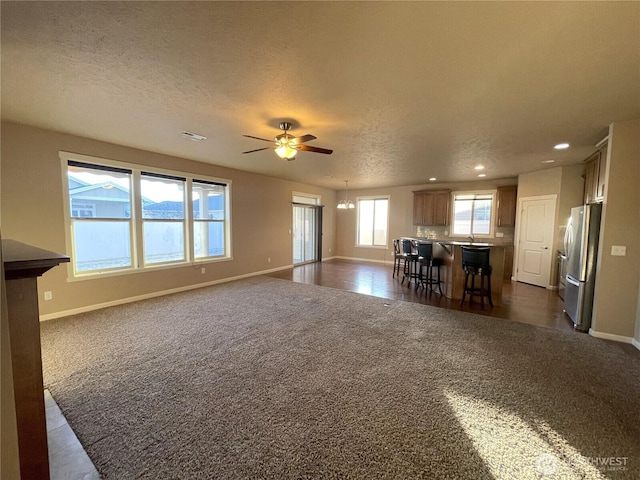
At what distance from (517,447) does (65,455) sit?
2.83 metres

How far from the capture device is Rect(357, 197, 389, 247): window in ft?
30.6

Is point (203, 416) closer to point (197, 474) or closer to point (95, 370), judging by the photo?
point (197, 474)

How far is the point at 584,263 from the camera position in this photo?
3.57m

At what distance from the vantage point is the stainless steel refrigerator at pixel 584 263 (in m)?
3.48

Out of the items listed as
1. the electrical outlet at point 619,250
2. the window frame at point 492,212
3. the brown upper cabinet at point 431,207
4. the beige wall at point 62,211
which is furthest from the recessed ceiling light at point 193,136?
the window frame at point 492,212

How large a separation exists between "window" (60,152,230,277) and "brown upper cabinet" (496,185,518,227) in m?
6.93

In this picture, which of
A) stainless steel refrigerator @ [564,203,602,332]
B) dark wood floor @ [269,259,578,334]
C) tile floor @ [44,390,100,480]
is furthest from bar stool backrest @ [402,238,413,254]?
tile floor @ [44,390,100,480]

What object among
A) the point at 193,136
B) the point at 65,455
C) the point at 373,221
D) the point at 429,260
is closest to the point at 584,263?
the point at 429,260

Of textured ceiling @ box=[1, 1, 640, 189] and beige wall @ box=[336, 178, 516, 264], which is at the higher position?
textured ceiling @ box=[1, 1, 640, 189]

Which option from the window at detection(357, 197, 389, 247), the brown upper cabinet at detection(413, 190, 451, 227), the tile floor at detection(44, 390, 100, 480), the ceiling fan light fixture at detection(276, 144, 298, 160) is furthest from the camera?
the window at detection(357, 197, 389, 247)

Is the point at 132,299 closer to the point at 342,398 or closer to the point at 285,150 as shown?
the point at 285,150

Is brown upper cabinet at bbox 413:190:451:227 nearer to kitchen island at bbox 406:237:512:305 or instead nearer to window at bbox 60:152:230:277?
kitchen island at bbox 406:237:512:305

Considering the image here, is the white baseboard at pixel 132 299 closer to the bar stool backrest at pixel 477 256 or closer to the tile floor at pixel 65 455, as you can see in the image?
the tile floor at pixel 65 455

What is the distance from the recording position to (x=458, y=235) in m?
7.91
